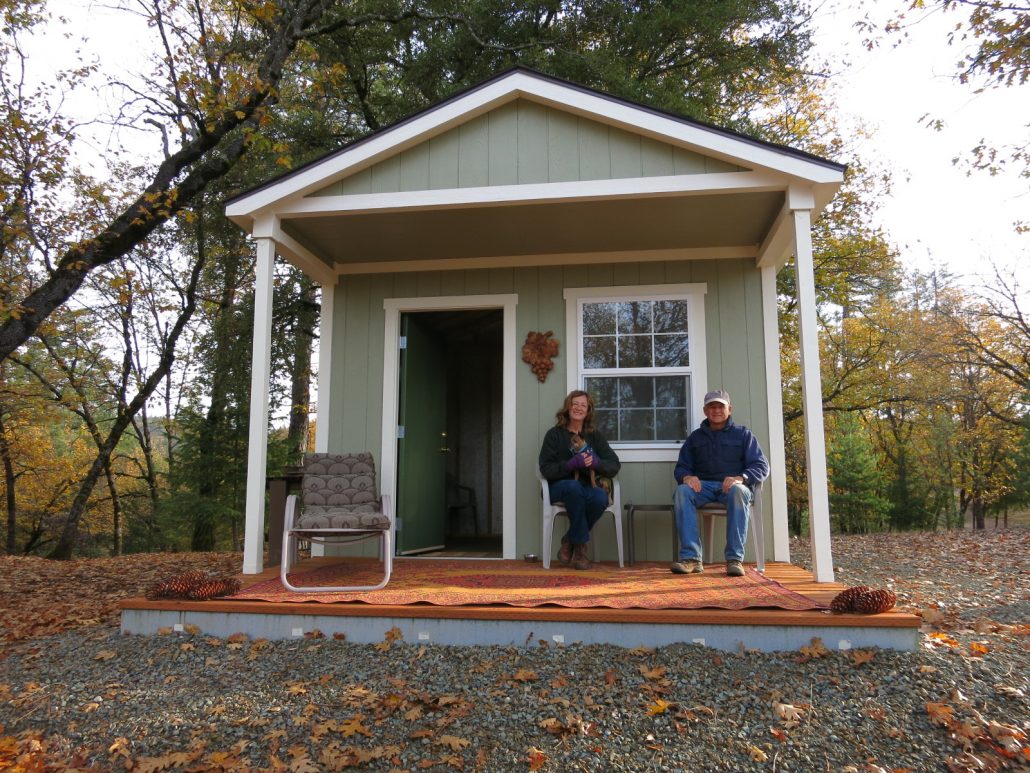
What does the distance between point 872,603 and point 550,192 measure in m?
2.79

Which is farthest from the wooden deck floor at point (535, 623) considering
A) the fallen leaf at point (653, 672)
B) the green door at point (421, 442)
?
the green door at point (421, 442)

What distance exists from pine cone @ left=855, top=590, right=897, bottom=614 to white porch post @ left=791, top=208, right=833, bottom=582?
0.75 m

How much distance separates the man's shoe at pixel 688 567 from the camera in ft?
13.4

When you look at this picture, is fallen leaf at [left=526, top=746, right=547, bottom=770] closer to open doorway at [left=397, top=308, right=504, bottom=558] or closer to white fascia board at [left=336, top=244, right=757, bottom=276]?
open doorway at [left=397, top=308, right=504, bottom=558]

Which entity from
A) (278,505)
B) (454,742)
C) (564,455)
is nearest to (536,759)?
(454,742)

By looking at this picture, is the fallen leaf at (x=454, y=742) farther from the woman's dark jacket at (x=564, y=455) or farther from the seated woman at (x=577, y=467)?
the woman's dark jacket at (x=564, y=455)

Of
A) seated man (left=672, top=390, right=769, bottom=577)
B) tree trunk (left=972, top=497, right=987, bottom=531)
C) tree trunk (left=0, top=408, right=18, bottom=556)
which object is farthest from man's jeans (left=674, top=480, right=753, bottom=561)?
tree trunk (left=972, top=497, right=987, bottom=531)

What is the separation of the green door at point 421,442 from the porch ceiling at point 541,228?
0.78 metres

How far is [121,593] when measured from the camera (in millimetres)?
5309

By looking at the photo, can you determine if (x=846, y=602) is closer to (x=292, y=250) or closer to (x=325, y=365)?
(x=292, y=250)

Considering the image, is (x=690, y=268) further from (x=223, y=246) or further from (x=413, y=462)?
(x=223, y=246)

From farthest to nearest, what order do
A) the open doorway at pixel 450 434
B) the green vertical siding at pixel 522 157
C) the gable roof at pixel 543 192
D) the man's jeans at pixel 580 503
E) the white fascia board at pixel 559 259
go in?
the open doorway at pixel 450 434 → the white fascia board at pixel 559 259 → the man's jeans at pixel 580 503 → the green vertical siding at pixel 522 157 → the gable roof at pixel 543 192

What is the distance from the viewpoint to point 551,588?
3730 mm

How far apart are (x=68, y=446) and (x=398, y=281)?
14.9 m
